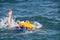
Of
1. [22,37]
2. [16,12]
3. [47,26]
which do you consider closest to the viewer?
[22,37]

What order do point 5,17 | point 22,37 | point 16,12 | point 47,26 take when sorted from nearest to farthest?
1. point 22,37
2. point 47,26
3. point 5,17
4. point 16,12

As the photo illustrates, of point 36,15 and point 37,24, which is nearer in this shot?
point 37,24

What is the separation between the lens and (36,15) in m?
17.7

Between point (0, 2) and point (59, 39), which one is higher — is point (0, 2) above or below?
above

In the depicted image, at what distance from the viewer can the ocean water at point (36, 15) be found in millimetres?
14427

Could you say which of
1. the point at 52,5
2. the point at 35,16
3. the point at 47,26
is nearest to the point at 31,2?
the point at 52,5

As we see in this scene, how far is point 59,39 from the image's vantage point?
1452cm

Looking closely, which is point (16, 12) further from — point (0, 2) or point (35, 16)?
point (0, 2)

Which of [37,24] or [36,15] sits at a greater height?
[36,15]

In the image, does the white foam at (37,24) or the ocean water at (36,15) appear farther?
the white foam at (37,24)

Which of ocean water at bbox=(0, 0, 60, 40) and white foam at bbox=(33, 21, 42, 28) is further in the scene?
white foam at bbox=(33, 21, 42, 28)

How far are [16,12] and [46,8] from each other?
203cm

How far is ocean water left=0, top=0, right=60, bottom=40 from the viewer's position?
1443 cm

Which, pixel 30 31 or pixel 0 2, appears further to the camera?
pixel 0 2
